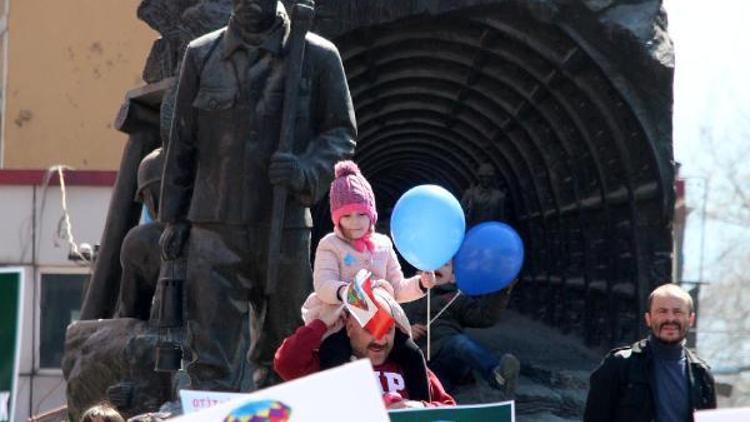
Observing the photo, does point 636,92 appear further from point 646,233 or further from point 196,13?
point 196,13

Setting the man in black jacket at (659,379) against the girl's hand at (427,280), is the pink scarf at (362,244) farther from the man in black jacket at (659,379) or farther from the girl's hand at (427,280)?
the man in black jacket at (659,379)

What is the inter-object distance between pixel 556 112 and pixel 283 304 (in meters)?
8.79

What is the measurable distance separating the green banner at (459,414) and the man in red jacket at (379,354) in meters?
0.39

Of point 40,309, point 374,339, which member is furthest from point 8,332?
point 40,309

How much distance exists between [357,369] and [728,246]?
964 inches

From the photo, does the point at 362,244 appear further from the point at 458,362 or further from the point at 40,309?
the point at 40,309

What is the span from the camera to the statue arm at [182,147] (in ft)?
32.0

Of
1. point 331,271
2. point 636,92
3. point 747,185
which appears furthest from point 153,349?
point 747,185

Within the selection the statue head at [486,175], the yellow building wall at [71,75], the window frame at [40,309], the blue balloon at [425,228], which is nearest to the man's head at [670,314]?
the blue balloon at [425,228]

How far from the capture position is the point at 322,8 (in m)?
15.1

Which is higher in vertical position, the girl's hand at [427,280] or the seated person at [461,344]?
the girl's hand at [427,280]

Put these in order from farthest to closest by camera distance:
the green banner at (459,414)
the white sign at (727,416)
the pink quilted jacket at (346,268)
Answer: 1. the pink quilted jacket at (346,268)
2. the green banner at (459,414)
3. the white sign at (727,416)

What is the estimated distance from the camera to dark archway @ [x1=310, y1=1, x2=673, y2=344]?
51.9 feet

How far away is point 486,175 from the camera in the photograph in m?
20.2
